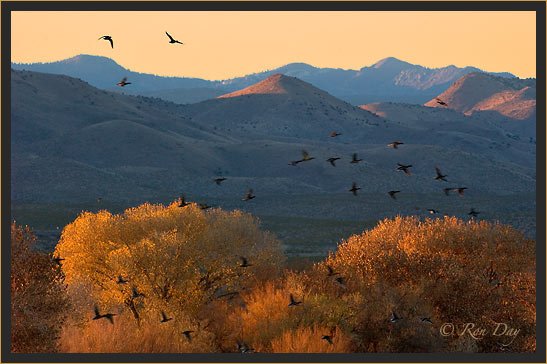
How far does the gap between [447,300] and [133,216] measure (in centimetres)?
2889

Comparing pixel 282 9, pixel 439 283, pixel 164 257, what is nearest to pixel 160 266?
pixel 164 257

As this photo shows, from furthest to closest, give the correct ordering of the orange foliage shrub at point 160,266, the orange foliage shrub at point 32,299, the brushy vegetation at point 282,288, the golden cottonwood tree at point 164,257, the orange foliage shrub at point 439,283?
the golden cottonwood tree at point 164,257
the orange foliage shrub at point 160,266
the orange foliage shrub at point 439,283
the brushy vegetation at point 282,288
the orange foliage shrub at point 32,299

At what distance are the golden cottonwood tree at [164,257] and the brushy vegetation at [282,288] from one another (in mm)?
98

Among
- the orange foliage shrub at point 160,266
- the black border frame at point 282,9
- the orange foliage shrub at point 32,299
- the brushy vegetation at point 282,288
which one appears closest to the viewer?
the black border frame at point 282,9

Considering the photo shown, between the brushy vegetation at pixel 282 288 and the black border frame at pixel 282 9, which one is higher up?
the black border frame at pixel 282 9

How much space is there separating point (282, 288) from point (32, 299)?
19.2 m

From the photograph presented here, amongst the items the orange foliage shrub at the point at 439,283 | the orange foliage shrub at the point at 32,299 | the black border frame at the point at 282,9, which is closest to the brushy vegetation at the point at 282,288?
the orange foliage shrub at the point at 439,283

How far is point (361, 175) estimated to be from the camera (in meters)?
194

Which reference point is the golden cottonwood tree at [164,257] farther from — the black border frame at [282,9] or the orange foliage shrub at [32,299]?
the black border frame at [282,9]

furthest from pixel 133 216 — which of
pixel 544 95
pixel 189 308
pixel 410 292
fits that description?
pixel 544 95

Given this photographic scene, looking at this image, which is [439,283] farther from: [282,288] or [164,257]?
[164,257]

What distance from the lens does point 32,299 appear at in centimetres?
3406

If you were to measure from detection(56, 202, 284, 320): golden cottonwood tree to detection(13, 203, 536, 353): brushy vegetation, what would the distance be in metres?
0.10

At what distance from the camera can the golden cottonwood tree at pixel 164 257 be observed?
2144 inches
